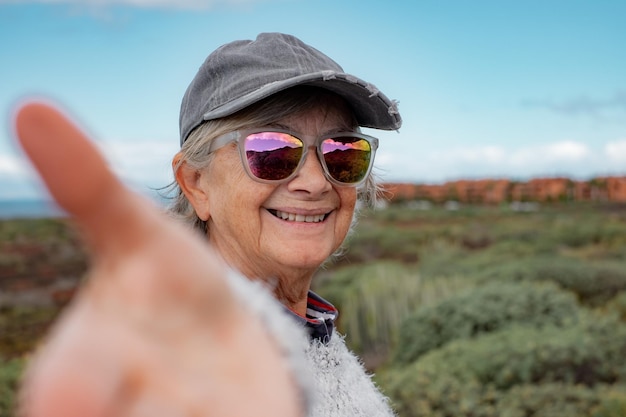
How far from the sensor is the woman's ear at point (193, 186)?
1.76m

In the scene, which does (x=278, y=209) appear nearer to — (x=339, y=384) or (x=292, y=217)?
(x=292, y=217)

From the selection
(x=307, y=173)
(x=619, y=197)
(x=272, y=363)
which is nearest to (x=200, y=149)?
(x=307, y=173)

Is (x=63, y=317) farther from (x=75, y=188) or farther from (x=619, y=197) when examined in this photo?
(x=619, y=197)

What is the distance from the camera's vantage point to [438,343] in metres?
7.73

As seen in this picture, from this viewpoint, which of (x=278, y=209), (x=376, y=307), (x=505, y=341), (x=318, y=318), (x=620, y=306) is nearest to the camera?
(x=278, y=209)

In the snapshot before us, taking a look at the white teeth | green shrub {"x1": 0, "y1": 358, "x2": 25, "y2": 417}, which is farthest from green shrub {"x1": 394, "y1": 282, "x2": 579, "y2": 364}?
the white teeth

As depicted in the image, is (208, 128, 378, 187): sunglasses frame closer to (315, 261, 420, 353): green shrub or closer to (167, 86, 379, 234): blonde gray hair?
(167, 86, 379, 234): blonde gray hair

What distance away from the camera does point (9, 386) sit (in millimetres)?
6344

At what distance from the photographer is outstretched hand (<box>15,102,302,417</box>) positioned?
412 mm

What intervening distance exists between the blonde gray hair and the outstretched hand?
1140 millimetres

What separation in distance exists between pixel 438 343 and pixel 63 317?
299 inches

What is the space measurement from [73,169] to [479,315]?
7.58m

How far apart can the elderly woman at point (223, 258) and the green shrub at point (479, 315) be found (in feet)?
20.0

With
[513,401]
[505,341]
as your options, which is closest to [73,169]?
[513,401]
